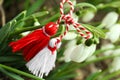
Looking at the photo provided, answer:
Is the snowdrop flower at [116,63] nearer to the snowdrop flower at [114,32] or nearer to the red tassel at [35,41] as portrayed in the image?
the snowdrop flower at [114,32]

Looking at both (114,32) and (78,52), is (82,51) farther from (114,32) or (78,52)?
(114,32)

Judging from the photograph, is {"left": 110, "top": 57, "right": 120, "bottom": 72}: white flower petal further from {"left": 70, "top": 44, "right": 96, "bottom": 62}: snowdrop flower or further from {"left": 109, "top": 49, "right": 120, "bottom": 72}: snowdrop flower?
{"left": 70, "top": 44, "right": 96, "bottom": 62}: snowdrop flower

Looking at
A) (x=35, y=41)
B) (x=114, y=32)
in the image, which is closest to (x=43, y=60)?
(x=35, y=41)

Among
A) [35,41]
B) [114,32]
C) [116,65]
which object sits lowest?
[116,65]

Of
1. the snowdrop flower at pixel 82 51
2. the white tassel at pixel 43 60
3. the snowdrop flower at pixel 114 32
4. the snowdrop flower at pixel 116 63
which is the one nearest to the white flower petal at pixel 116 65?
the snowdrop flower at pixel 116 63

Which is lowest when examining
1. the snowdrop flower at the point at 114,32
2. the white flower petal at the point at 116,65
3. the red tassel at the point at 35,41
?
the white flower petal at the point at 116,65

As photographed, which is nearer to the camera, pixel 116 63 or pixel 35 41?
pixel 35 41

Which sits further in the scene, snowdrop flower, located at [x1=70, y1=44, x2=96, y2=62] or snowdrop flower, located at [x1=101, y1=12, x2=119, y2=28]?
snowdrop flower, located at [x1=101, y1=12, x2=119, y2=28]

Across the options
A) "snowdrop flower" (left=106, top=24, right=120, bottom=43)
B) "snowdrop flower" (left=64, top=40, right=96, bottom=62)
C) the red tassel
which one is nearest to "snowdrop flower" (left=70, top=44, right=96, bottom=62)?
"snowdrop flower" (left=64, top=40, right=96, bottom=62)
